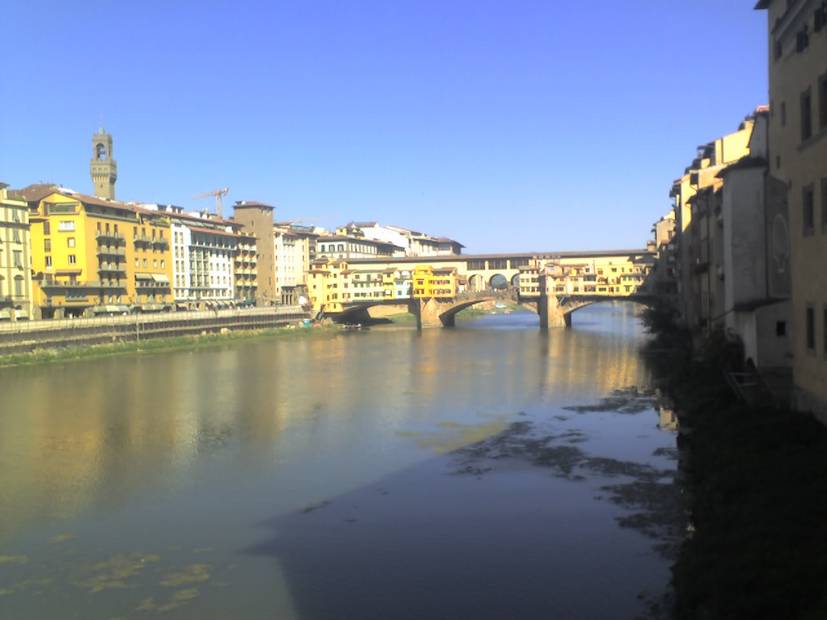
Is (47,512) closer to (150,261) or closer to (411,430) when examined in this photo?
(411,430)

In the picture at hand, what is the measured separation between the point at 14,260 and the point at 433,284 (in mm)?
19709

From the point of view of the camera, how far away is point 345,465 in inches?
410

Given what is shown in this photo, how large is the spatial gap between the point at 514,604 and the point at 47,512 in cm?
535

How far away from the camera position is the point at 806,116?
7.32m

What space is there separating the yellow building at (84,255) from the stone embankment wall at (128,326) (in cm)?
251

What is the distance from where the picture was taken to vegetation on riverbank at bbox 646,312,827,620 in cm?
427

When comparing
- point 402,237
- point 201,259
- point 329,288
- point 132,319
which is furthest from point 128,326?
point 402,237

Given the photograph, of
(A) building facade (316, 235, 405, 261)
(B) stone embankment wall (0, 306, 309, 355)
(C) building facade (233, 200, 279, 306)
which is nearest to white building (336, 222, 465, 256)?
(A) building facade (316, 235, 405, 261)

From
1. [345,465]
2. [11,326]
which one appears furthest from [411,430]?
[11,326]

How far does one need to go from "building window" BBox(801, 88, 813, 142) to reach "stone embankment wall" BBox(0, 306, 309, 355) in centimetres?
2294

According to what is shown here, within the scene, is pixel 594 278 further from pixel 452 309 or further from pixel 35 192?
pixel 35 192

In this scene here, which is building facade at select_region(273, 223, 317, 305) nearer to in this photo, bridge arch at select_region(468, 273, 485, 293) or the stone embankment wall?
the stone embankment wall

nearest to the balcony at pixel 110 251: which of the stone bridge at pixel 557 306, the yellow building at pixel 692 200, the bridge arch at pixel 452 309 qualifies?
the bridge arch at pixel 452 309

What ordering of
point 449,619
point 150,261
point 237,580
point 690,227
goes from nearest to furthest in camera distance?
point 449,619
point 237,580
point 690,227
point 150,261
